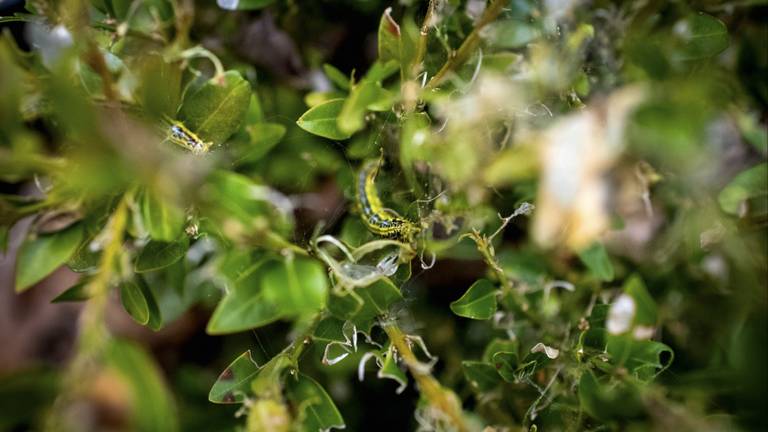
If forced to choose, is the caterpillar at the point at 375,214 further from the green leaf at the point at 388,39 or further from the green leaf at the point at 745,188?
the green leaf at the point at 745,188

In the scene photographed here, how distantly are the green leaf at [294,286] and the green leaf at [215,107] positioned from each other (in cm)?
23

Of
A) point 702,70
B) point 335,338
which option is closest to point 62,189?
point 335,338

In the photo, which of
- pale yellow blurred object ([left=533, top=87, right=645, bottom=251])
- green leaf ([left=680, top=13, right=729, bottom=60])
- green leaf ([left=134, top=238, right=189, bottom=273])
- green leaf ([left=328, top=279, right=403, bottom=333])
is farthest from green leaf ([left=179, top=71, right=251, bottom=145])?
green leaf ([left=680, top=13, right=729, bottom=60])

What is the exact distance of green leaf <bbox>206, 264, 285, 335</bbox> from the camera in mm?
467

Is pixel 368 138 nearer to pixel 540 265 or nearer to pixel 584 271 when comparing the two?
pixel 540 265

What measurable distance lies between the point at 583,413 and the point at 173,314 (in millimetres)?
604

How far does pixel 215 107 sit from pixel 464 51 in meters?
0.28

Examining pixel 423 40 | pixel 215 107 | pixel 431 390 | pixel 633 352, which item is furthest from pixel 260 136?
pixel 633 352

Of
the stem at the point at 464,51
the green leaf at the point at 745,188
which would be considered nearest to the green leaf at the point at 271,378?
the stem at the point at 464,51

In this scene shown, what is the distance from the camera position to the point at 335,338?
62cm

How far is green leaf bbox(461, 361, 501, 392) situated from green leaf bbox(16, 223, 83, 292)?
0.43 meters

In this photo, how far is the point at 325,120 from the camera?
2.17ft

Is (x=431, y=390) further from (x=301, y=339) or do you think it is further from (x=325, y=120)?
(x=325, y=120)

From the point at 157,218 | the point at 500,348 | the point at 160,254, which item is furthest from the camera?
the point at 500,348
